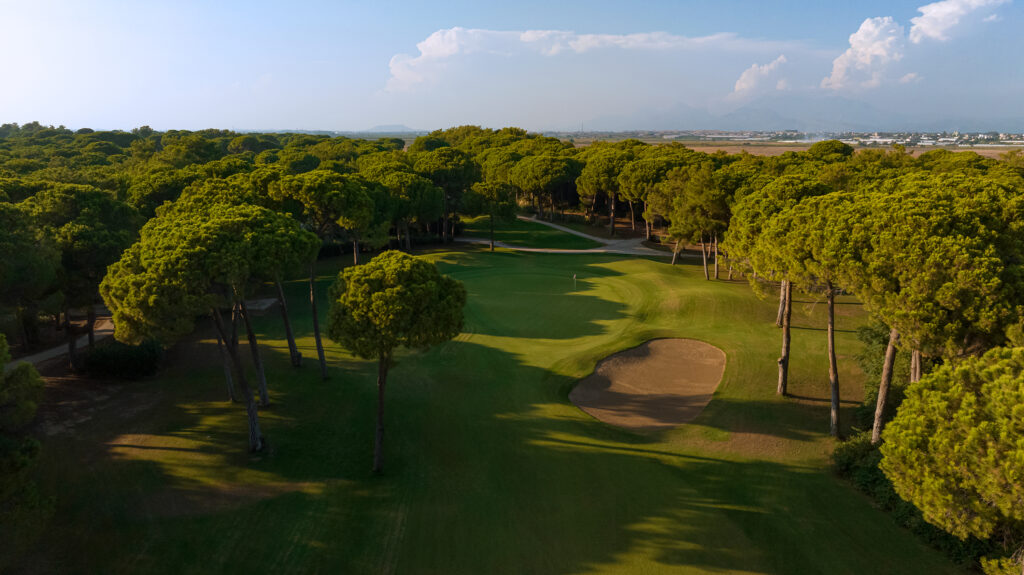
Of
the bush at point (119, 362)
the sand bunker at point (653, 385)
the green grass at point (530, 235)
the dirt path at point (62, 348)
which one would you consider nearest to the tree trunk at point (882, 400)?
the sand bunker at point (653, 385)

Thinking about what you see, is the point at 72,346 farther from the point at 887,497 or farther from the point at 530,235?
the point at 530,235

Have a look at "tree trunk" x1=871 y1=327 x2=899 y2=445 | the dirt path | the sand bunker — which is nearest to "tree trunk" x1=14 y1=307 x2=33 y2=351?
the dirt path

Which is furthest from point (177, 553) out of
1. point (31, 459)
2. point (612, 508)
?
point (612, 508)

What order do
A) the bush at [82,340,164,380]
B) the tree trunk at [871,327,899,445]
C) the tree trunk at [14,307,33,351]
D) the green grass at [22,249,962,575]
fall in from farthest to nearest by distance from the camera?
the tree trunk at [14,307,33,351] → the bush at [82,340,164,380] → the tree trunk at [871,327,899,445] → the green grass at [22,249,962,575]

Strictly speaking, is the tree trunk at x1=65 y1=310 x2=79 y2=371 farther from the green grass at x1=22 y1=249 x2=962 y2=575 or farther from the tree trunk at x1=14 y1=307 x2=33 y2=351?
the green grass at x1=22 y1=249 x2=962 y2=575

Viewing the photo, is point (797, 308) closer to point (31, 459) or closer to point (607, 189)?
point (607, 189)

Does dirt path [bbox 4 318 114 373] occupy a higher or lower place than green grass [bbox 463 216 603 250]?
lower

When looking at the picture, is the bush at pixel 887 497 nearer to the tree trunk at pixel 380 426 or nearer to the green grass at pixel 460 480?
the green grass at pixel 460 480
